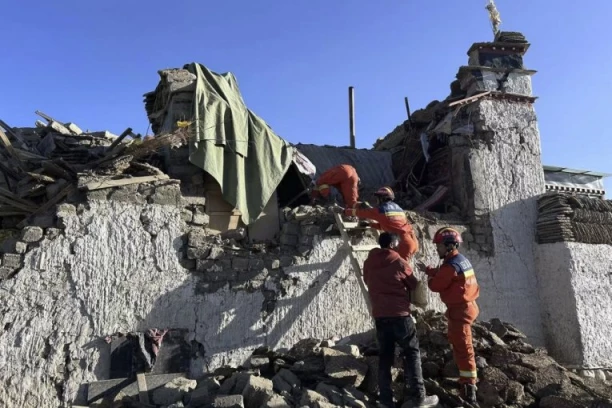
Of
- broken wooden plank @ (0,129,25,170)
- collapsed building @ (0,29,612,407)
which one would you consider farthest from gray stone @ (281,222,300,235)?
broken wooden plank @ (0,129,25,170)

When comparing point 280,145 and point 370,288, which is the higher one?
point 280,145

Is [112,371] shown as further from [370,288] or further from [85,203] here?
[370,288]

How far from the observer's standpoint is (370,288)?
533 centimetres

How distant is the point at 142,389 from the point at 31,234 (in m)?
2.11

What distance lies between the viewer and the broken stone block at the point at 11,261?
5754 millimetres

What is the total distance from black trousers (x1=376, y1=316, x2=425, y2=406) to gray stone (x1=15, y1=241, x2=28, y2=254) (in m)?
3.90

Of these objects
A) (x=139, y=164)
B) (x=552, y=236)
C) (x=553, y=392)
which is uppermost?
(x=139, y=164)

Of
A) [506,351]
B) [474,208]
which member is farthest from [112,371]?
[474,208]

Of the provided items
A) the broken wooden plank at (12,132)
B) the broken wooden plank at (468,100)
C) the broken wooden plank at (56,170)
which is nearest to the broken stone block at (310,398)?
the broken wooden plank at (56,170)

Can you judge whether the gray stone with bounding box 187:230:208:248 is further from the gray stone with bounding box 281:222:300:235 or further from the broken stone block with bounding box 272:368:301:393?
the broken stone block with bounding box 272:368:301:393

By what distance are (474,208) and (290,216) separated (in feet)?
10.0

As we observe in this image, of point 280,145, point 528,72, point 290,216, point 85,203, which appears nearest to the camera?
point 85,203

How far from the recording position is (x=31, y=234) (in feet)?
19.4

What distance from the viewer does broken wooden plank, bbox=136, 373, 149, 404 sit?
557 cm
